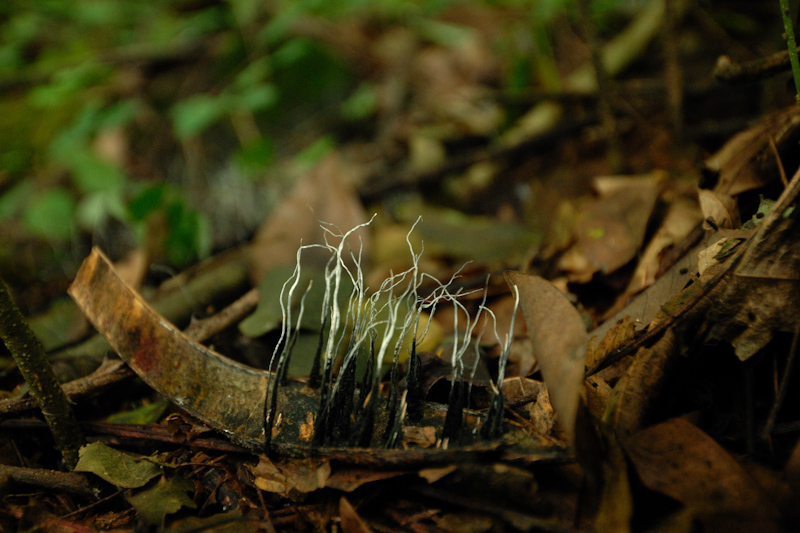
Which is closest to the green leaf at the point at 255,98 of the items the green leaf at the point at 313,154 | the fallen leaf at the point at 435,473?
the green leaf at the point at 313,154

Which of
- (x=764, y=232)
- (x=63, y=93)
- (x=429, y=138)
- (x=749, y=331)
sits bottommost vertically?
(x=749, y=331)

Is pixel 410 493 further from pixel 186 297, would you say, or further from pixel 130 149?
pixel 130 149

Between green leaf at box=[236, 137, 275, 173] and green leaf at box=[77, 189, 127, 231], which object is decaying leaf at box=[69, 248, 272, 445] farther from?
green leaf at box=[236, 137, 275, 173]

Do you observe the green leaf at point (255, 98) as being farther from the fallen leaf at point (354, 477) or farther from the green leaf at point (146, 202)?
the fallen leaf at point (354, 477)

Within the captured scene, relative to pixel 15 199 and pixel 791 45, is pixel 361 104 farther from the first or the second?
pixel 791 45

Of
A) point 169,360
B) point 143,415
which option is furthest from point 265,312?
point 143,415

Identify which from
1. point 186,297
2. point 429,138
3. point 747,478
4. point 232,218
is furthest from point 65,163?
point 747,478
